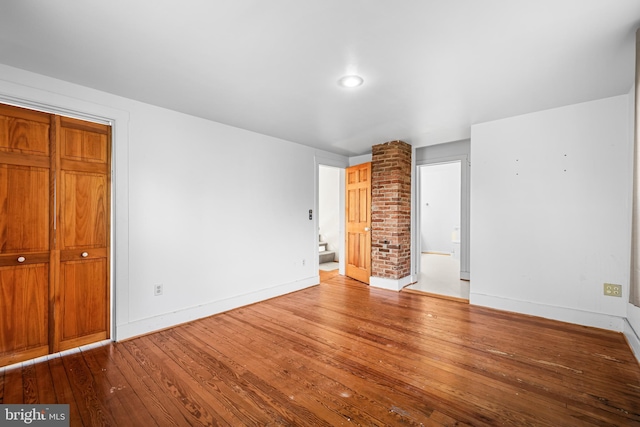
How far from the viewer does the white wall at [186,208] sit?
2799 mm

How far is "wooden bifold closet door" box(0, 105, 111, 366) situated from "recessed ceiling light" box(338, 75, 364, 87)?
2.36 meters

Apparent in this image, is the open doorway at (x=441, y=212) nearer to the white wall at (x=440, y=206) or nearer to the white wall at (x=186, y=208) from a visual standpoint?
the white wall at (x=440, y=206)

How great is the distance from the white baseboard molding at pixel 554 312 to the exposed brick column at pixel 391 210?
4.12ft

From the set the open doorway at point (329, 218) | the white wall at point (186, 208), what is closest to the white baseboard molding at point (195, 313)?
the white wall at point (186, 208)

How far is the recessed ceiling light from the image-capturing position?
94.3 inches

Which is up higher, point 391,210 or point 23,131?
point 23,131

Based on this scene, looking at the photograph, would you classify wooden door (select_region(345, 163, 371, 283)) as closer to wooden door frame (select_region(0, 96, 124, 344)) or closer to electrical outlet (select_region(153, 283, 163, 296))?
electrical outlet (select_region(153, 283, 163, 296))

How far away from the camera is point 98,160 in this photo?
9.07ft

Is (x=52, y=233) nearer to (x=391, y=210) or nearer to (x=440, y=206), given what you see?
(x=391, y=210)

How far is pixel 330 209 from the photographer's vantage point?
741cm

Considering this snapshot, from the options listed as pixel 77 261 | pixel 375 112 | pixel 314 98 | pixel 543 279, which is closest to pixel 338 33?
pixel 314 98

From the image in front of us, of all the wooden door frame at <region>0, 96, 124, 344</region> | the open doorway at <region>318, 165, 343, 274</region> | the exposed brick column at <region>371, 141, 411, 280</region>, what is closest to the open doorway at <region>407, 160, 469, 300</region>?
the open doorway at <region>318, 165, 343, 274</region>

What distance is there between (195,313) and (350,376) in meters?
2.10

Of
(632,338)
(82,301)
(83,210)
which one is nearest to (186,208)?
(83,210)
